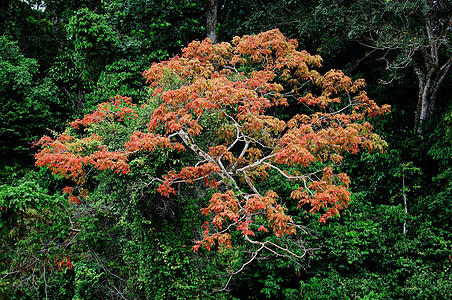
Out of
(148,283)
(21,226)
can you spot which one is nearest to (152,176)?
(148,283)

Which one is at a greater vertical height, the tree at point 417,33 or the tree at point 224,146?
the tree at point 417,33

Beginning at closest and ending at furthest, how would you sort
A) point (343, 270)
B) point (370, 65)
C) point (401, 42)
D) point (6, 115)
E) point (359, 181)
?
point (343, 270), point (401, 42), point (359, 181), point (370, 65), point (6, 115)

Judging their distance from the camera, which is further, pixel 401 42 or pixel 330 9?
pixel 330 9

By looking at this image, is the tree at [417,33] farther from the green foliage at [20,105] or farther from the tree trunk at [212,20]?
the green foliage at [20,105]

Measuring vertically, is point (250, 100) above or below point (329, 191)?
above

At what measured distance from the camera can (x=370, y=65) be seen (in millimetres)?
8875

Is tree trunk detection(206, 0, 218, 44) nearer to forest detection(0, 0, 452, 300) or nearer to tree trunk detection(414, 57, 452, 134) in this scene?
forest detection(0, 0, 452, 300)

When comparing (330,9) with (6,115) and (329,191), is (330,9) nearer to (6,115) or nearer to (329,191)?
(329,191)

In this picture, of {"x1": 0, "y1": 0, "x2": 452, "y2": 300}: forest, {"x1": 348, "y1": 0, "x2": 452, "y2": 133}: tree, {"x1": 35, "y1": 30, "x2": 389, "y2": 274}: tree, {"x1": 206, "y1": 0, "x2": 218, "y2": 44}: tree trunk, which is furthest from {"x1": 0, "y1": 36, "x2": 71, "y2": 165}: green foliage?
{"x1": 348, "y1": 0, "x2": 452, "y2": 133}: tree

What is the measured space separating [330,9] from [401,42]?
1776mm

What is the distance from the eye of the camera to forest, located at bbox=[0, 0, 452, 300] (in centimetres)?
495

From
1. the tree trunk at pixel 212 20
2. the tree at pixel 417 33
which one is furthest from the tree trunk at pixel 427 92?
the tree trunk at pixel 212 20

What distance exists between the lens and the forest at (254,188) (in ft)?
16.2

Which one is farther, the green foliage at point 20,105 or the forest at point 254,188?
the green foliage at point 20,105
